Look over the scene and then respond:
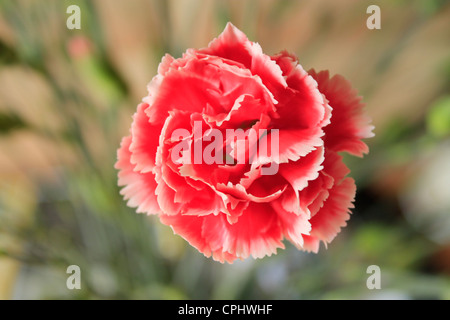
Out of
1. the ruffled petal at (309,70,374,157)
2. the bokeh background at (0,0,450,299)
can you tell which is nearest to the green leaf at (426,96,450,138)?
the bokeh background at (0,0,450,299)

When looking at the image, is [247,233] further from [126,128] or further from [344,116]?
[126,128]

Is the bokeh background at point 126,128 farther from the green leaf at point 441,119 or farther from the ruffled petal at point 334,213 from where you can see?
the ruffled petal at point 334,213

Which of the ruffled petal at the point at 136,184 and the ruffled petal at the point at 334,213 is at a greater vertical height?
the ruffled petal at the point at 136,184

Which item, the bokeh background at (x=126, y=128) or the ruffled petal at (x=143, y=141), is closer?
the ruffled petal at (x=143, y=141)

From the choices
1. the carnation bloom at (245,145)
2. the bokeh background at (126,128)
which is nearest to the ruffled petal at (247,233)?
the carnation bloom at (245,145)

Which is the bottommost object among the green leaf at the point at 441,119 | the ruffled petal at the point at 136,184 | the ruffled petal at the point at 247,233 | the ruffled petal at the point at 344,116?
the ruffled petal at the point at 247,233

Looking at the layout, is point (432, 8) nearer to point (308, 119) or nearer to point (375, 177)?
point (308, 119)

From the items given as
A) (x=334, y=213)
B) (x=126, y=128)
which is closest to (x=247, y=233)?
(x=334, y=213)

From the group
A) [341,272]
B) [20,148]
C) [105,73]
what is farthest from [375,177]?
[20,148]
